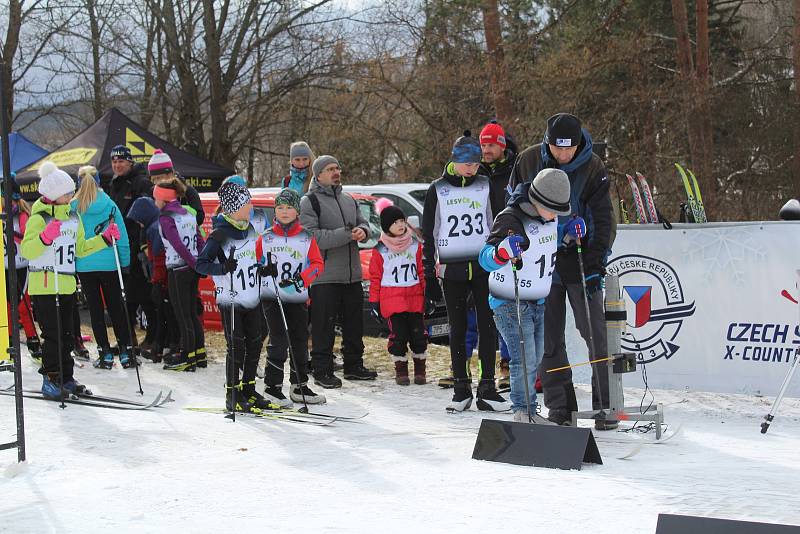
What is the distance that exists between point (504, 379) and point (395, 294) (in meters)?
1.24

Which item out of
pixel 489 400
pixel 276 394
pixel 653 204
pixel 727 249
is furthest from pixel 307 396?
pixel 727 249

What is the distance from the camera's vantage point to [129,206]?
10.6 m

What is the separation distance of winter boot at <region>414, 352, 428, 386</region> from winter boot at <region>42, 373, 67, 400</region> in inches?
119

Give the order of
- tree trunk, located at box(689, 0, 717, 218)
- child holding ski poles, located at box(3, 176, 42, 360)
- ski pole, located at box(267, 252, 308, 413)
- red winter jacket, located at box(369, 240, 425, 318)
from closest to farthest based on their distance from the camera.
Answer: ski pole, located at box(267, 252, 308, 413) < red winter jacket, located at box(369, 240, 425, 318) < child holding ski poles, located at box(3, 176, 42, 360) < tree trunk, located at box(689, 0, 717, 218)

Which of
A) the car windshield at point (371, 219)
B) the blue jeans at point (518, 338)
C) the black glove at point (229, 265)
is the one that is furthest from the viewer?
the car windshield at point (371, 219)

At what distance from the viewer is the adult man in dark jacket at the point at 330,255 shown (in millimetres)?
8859

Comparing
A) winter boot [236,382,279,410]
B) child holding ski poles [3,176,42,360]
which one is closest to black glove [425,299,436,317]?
winter boot [236,382,279,410]

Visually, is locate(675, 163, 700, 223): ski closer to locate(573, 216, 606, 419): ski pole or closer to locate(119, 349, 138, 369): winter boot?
locate(573, 216, 606, 419): ski pole

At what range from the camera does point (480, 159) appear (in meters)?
7.75

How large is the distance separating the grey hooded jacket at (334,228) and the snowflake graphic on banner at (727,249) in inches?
113

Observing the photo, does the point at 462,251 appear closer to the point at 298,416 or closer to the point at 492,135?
the point at 492,135

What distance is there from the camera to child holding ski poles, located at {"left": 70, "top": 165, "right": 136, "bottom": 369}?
362 inches

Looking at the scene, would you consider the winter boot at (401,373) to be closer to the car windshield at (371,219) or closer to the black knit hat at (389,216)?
the black knit hat at (389,216)

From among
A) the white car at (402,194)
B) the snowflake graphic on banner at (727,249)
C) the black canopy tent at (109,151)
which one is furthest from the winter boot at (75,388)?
the black canopy tent at (109,151)
